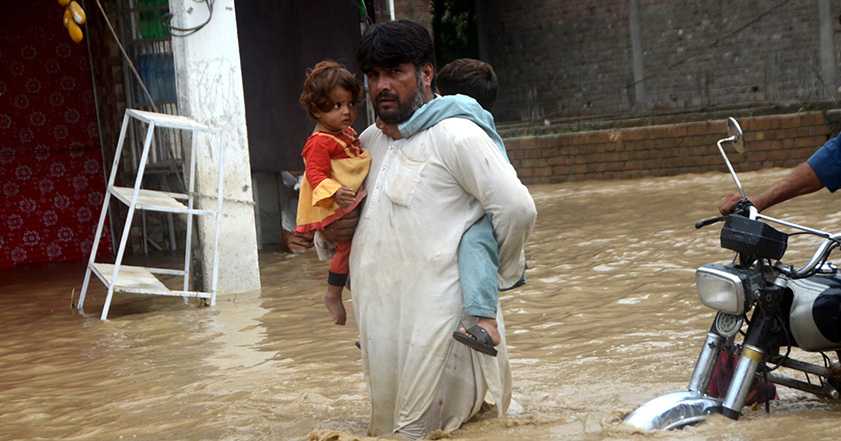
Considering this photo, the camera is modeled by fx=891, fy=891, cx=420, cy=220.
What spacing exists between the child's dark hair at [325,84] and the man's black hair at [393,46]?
1.01 ft

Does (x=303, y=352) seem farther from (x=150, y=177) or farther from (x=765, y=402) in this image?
(x=150, y=177)

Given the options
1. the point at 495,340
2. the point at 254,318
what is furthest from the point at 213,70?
the point at 495,340

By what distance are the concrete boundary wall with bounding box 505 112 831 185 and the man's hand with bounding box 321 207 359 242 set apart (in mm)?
8286

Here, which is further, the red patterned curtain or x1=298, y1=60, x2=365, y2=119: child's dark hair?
the red patterned curtain

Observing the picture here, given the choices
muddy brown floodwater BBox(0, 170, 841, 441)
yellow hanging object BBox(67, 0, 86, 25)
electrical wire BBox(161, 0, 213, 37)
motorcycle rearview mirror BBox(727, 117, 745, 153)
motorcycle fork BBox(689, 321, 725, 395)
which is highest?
yellow hanging object BBox(67, 0, 86, 25)

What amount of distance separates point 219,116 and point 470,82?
11.4ft

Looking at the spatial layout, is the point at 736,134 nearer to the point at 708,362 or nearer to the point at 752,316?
the point at 752,316

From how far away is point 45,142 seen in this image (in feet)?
32.0

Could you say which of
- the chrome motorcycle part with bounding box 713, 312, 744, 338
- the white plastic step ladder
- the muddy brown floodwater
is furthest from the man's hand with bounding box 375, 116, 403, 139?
the white plastic step ladder

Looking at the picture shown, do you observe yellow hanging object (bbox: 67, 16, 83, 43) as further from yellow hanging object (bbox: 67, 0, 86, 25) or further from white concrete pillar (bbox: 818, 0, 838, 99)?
white concrete pillar (bbox: 818, 0, 838, 99)

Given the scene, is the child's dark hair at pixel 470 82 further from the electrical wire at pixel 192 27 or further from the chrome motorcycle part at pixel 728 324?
the electrical wire at pixel 192 27

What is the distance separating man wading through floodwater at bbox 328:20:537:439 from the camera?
2.82m

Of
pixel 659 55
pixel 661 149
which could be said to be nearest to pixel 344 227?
pixel 661 149

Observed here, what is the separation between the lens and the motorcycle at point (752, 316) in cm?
271
